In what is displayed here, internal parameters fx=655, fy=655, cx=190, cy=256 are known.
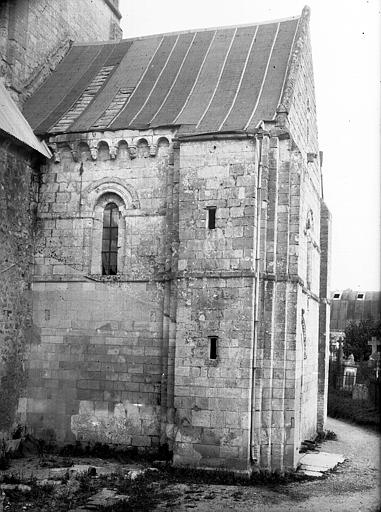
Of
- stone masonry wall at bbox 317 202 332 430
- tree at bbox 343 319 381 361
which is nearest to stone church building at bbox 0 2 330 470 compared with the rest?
stone masonry wall at bbox 317 202 332 430

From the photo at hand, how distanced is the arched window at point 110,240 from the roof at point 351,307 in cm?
3806

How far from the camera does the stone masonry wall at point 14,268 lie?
15.6 meters

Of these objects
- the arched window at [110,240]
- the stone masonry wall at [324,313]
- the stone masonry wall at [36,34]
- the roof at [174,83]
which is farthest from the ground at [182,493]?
the stone masonry wall at [36,34]

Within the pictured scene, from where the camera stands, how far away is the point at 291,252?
606 inches

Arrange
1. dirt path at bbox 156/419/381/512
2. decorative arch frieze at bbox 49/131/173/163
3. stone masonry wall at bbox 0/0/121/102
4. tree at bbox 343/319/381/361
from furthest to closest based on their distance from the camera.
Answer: tree at bbox 343/319/381/361 < stone masonry wall at bbox 0/0/121/102 < decorative arch frieze at bbox 49/131/173/163 < dirt path at bbox 156/419/381/512

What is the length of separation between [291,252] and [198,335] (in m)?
2.94

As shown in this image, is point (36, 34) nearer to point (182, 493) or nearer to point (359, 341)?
point (182, 493)

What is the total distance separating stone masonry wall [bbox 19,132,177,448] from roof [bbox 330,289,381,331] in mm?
38169

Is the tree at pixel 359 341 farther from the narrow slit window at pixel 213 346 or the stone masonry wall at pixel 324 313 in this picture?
the narrow slit window at pixel 213 346

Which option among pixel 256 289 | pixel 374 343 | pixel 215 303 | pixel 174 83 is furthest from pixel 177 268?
pixel 374 343

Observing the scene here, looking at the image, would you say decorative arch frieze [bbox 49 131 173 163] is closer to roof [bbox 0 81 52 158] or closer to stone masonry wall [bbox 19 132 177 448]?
stone masonry wall [bbox 19 132 177 448]

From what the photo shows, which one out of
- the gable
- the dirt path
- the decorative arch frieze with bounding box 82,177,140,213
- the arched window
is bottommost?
the dirt path

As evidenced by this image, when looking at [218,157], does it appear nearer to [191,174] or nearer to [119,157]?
[191,174]

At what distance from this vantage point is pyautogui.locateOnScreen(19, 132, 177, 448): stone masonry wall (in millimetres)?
15703
